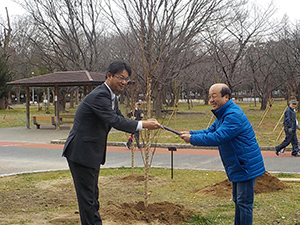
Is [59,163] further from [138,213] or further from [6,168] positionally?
[138,213]

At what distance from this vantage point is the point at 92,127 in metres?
4.54

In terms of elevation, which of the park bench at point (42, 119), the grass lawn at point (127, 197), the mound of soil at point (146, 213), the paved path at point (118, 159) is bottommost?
the paved path at point (118, 159)

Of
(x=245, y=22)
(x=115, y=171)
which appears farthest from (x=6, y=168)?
(x=245, y=22)

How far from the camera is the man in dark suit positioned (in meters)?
4.50

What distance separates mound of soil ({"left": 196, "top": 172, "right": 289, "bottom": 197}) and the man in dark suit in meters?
3.44

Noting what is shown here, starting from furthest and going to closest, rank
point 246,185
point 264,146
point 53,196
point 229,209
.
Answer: point 264,146, point 53,196, point 229,209, point 246,185

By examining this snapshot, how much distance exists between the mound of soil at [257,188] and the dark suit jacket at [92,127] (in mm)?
3612

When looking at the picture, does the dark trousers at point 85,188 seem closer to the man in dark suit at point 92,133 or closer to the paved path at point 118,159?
the man in dark suit at point 92,133

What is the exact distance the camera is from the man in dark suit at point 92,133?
4.50 m

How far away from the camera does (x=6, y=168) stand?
1159 centimetres

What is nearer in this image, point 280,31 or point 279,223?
point 279,223

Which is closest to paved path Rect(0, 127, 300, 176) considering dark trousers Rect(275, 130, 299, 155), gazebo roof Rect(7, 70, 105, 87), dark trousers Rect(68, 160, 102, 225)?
dark trousers Rect(275, 130, 299, 155)

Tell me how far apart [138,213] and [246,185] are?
6.38 feet

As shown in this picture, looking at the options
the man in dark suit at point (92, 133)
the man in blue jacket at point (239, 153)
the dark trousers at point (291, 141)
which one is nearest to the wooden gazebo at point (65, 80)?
the dark trousers at point (291, 141)
